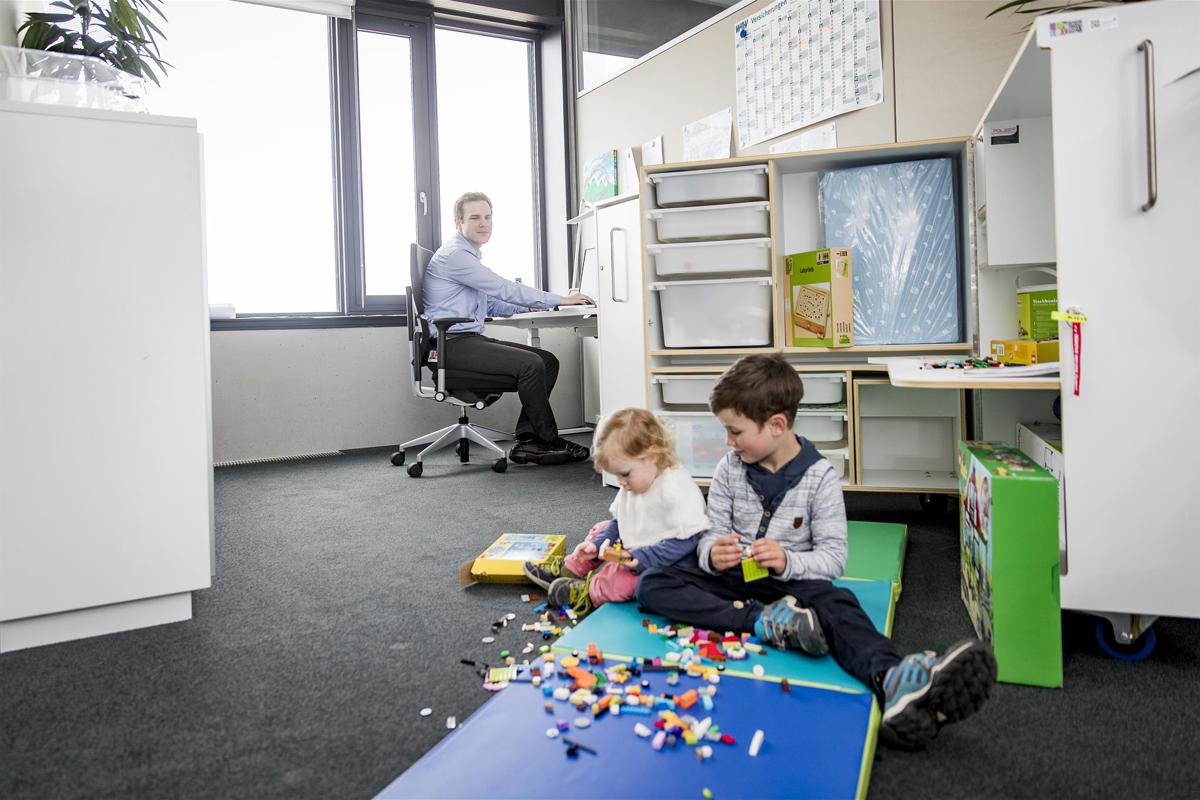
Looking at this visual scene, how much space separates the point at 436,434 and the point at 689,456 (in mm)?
1602

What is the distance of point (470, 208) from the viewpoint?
3773 millimetres

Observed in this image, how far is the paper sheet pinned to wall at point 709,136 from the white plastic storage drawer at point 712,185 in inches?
31.0

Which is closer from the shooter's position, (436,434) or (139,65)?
(139,65)

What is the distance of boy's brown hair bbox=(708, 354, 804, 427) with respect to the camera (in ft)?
4.94

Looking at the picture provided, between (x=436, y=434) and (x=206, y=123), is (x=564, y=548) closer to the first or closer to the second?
(x=436, y=434)

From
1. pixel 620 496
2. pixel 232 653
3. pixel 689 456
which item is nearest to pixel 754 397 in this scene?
pixel 620 496

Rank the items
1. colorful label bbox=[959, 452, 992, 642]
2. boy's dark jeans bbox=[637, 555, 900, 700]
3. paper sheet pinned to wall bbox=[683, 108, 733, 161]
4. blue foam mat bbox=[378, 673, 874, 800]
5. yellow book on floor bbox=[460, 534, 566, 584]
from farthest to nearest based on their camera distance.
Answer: paper sheet pinned to wall bbox=[683, 108, 733, 161]
yellow book on floor bbox=[460, 534, 566, 584]
colorful label bbox=[959, 452, 992, 642]
boy's dark jeans bbox=[637, 555, 900, 700]
blue foam mat bbox=[378, 673, 874, 800]

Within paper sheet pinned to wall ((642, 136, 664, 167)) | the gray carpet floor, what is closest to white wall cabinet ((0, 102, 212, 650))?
the gray carpet floor

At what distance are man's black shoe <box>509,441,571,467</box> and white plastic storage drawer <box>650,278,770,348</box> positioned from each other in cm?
114

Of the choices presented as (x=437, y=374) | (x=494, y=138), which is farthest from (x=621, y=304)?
(x=494, y=138)

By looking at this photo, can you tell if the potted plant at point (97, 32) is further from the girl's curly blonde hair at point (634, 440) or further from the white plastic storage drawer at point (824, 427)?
the white plastic storage drawer at point (824, 427)

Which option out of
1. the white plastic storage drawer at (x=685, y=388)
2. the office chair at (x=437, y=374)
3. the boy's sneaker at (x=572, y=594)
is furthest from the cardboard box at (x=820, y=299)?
the office chair at (x=437, y=374)

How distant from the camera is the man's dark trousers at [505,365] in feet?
12.0

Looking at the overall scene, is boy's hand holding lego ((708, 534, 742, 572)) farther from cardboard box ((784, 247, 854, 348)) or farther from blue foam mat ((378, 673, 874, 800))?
cardboard box ((784, 247, 854, 348))
